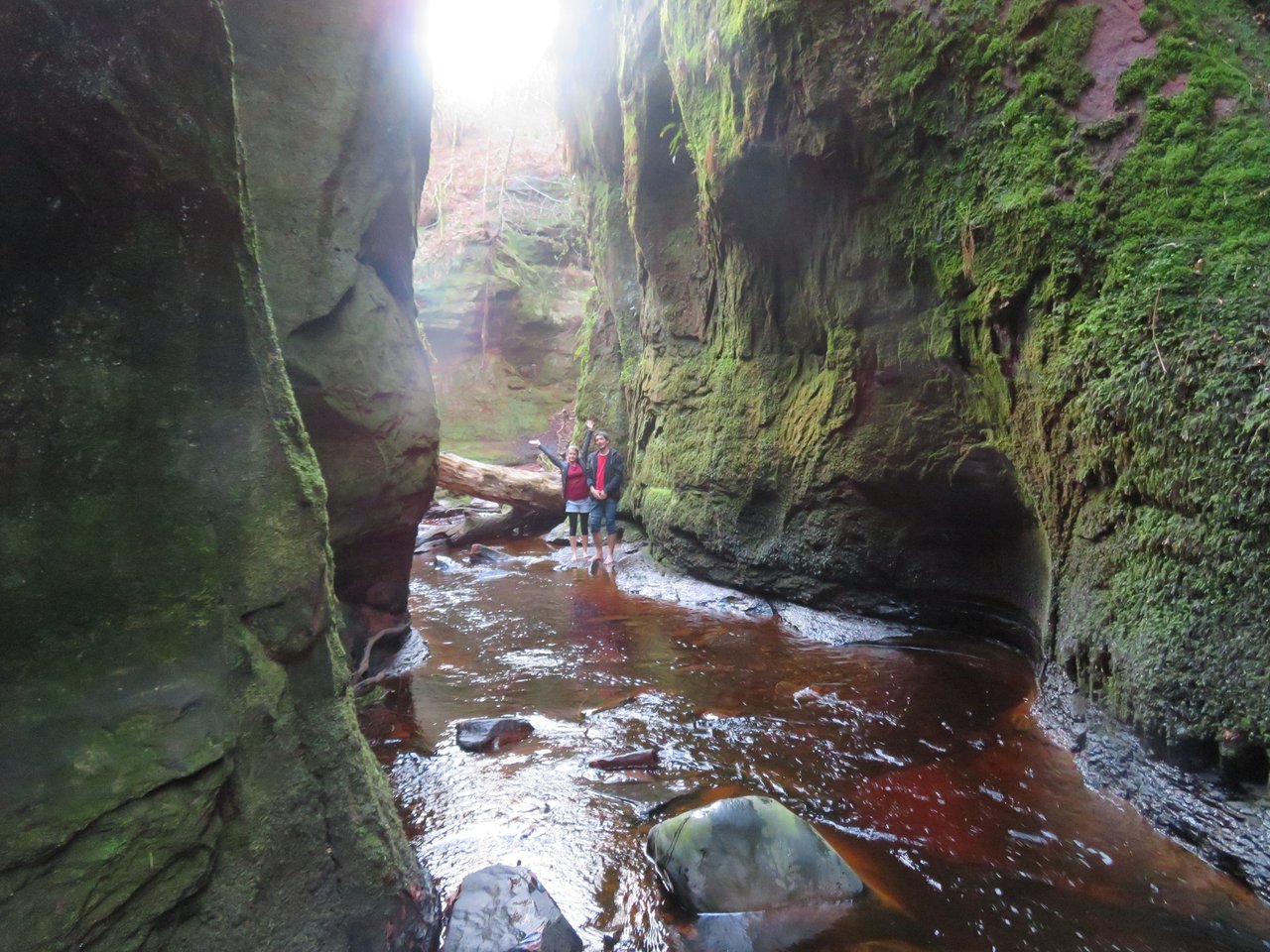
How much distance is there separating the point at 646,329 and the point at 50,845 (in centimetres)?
1027

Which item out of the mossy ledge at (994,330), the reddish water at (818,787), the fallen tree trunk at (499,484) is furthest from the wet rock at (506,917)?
the fallen tree trunk at (499,484)

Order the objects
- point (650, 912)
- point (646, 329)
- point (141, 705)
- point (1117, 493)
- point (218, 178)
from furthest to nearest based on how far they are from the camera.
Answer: point (646, 329) < point (1117, 493) < point (650, 912) < point (218, 178) < point (141, 705)

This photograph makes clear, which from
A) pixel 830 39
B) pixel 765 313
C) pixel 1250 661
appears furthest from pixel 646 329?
pixel 1250 661

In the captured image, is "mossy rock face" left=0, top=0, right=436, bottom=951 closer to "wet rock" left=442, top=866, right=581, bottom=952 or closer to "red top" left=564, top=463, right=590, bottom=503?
"wet rock" left=442, top=866, right=581, bottom=952

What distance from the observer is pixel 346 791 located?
225cm

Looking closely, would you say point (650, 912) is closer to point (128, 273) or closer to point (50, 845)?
point (50, 845)

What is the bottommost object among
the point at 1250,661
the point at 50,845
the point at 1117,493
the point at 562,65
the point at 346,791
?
the point at 346,791

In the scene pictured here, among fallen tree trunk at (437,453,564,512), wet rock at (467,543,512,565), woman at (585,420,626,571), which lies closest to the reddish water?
woman at (585,420,626,571)

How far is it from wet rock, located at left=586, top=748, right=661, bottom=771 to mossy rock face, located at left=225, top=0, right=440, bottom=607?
8.19ft

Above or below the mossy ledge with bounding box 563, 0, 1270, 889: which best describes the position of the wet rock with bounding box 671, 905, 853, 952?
below

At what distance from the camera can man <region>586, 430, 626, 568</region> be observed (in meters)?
10.4

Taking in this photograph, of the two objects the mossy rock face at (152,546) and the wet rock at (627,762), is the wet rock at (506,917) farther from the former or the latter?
the wet rock at (627,762)

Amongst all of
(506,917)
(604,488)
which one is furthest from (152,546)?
(604,488)

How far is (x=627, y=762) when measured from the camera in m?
4.05
